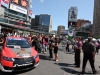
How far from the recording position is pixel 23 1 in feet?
259

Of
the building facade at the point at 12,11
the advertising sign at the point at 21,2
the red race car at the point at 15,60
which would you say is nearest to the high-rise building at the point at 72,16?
the red race car at the point at 15,60

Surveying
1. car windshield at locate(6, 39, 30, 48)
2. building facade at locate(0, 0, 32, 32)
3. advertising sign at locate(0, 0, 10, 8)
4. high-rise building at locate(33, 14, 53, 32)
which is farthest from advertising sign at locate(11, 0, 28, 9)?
car windshield at locate(6, 39, 30, 48)

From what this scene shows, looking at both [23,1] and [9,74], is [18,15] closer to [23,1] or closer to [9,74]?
[23,1]

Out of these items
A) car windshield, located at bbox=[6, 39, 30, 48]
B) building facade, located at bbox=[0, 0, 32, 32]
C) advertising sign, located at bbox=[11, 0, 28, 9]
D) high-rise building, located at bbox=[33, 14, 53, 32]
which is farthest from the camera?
high-rise building, located at bbox=[33, 14, 53, 32]

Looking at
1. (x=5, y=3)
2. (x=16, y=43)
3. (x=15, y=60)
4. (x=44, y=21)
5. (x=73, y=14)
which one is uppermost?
(x=5, y=3)

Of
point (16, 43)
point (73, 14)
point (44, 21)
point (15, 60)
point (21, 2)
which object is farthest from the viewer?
point (44, 21)

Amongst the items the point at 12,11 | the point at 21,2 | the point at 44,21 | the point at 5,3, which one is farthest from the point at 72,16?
the point at 44,21

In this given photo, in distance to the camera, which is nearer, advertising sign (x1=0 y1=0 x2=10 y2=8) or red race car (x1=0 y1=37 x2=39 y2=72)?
red race car (x1=0 y1=37 x2=39 y2=72)

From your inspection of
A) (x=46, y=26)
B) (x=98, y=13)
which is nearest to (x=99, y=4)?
(x=98, y=13)

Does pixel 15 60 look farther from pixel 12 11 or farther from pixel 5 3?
pixel 12 11

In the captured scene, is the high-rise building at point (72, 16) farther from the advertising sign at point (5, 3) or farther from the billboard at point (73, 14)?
the advertising sign at point (5, 3)

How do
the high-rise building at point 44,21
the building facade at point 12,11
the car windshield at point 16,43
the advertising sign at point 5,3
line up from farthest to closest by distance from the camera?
the high-rise building at point 44,21 < the building facade at point 12,11 < the advertising sign at point 5,3 < the car windshield at point 16,43

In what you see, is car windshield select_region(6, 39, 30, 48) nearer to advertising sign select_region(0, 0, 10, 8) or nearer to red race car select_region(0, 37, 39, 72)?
red race car select_region(0, 37, 39, 72)

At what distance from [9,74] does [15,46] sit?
4.93ft
